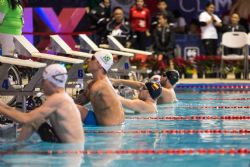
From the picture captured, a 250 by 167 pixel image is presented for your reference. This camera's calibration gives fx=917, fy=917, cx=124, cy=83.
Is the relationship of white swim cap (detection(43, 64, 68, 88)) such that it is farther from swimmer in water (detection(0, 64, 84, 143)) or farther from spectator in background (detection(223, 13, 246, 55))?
spectator in background (detection(223, 13, 246, 55))

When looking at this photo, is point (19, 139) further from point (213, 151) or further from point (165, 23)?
point (165, 23)

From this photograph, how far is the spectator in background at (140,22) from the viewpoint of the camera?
22.4 m

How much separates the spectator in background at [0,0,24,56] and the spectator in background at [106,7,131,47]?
27.7ft

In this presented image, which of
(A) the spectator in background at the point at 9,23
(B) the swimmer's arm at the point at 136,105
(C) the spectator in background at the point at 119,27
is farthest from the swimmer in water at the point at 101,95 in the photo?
(C) the spectator in background at the point at 119,27

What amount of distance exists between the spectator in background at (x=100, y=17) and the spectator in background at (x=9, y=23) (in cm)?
899

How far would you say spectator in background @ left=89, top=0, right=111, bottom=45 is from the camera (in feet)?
73.5

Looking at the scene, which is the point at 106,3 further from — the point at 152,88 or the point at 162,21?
the point at 152,88

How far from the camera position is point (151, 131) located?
432 inches

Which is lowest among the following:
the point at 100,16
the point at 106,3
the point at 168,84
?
the point at 168,84

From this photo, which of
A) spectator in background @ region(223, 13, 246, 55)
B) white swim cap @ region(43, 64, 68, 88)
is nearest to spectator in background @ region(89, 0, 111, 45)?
spectator in background @ region(223, 13, 246, 55)

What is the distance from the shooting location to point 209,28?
74.0ft

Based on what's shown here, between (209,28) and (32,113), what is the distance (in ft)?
46.4

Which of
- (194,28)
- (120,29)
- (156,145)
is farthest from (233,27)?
(156,145)

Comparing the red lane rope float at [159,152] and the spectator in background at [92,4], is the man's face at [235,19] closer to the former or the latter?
the spectator in background at [92,4]
